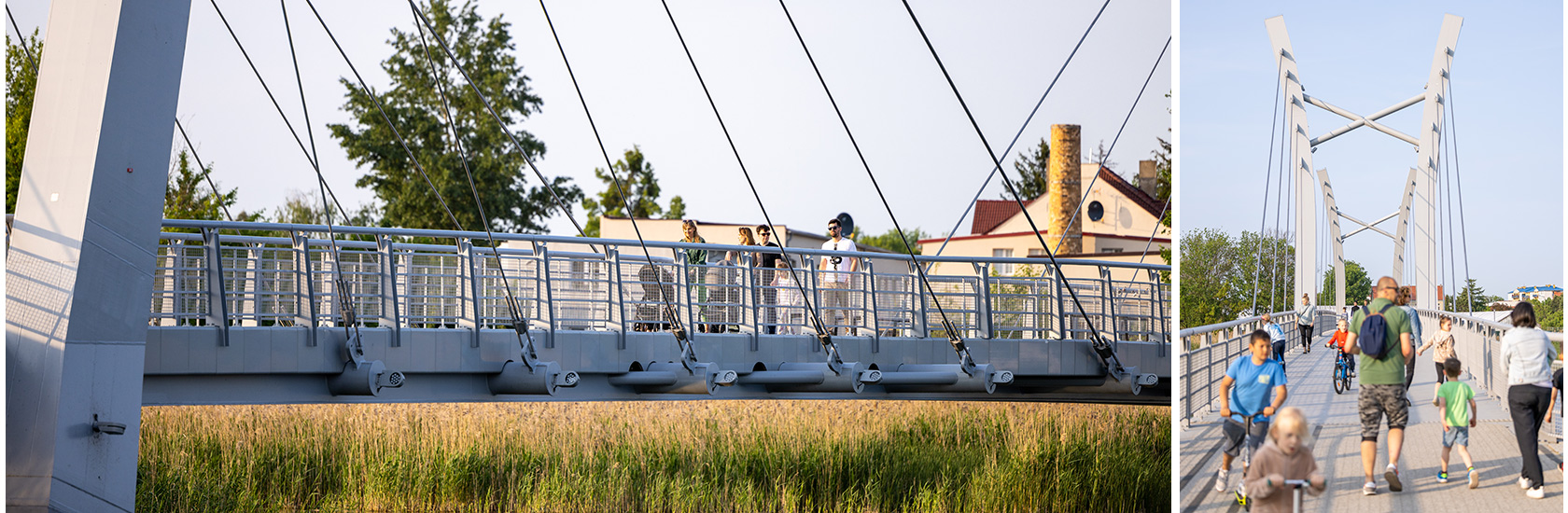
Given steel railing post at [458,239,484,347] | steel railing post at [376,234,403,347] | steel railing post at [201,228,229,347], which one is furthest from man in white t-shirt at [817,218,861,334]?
steel railing post at [201,228,229,347]

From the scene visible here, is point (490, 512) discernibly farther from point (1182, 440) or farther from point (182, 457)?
point (1182, 440)

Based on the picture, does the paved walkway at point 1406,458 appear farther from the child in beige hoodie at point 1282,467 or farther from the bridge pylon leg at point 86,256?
the bridge pylon leg at point 86,256

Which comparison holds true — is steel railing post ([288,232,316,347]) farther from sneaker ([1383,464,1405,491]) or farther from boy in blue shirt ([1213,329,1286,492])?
sneaker ([1383,464,1405,491])

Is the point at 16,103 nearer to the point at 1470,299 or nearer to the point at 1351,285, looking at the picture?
the point at 1351,285

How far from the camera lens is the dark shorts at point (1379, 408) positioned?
6449 mm

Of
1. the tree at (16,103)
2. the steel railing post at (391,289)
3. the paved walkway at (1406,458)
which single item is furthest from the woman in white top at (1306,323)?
the tree at (16,103)

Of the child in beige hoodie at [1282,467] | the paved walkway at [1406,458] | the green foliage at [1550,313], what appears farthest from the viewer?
the green foliage at [1550,313]

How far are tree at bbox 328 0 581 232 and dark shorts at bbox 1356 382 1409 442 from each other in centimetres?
3307

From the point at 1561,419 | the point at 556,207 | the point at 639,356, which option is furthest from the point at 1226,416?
the point at 556,207

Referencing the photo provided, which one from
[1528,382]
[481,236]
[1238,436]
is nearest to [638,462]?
[481,236]

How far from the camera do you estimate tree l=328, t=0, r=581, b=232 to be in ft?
124

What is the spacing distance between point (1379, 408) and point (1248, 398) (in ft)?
2.22

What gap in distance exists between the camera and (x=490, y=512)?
17312 millimetres

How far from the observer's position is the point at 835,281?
44.2 ft
